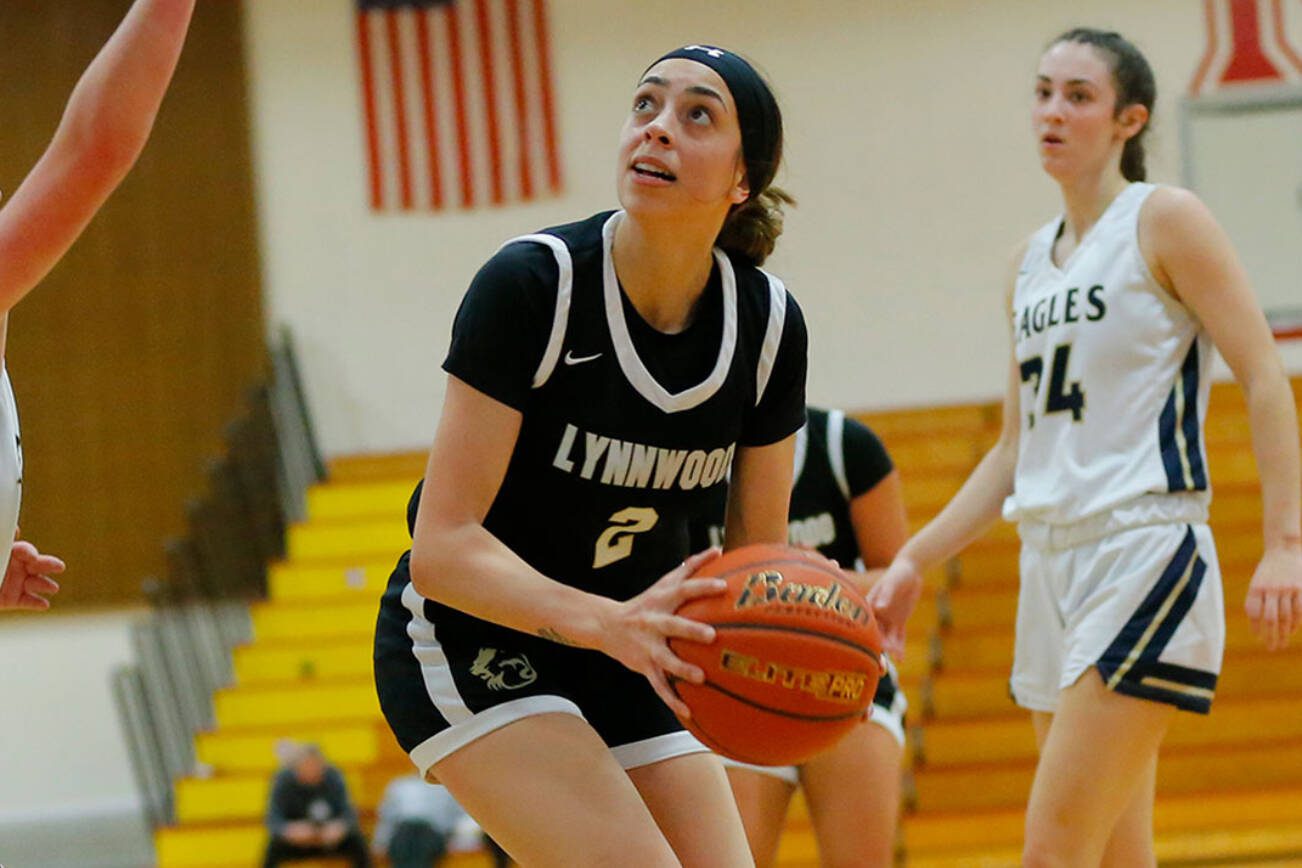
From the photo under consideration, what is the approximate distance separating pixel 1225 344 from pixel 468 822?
5939mm

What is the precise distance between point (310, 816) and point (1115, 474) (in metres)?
5.90

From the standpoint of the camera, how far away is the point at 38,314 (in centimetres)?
1124

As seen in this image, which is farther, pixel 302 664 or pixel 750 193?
pixel 302 664

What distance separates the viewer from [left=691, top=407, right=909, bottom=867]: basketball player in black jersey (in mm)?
3986

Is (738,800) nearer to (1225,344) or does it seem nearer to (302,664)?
(1225,344)

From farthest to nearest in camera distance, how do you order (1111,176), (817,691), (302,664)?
(302,664)
(1111,176)
(817,691)

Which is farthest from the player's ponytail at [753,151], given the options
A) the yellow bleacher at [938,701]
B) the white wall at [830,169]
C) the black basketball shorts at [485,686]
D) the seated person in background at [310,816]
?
the white wall at [830,169]

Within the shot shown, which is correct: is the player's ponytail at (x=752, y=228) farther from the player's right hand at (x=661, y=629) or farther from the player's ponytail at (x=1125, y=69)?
the player's ponytail at (x=1125, y=69)

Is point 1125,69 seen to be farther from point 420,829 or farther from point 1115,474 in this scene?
point 420,829

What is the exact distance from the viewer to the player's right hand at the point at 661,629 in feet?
7.56

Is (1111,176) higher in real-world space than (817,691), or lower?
higher

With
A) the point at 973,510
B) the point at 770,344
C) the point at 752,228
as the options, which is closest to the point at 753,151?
the point at 752,228

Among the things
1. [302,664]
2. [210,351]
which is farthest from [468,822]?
[210,351]

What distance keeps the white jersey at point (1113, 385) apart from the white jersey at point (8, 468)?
7.34 ft
